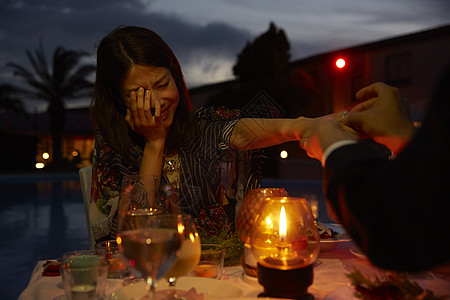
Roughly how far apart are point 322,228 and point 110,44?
141cm

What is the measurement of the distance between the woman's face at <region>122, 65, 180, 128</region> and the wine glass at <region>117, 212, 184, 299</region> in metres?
1.19

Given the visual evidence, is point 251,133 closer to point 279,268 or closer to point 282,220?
point 282,220

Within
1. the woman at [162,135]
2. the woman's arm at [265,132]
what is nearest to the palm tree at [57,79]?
the woman at [162,135]

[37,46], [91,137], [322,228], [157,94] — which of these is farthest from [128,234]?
[91,137]

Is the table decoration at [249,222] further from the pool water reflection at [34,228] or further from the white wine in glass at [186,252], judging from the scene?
the pool water reflection at [34,228]

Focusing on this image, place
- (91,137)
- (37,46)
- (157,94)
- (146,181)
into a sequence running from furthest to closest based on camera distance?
(91,137), (37,46), (157,94), (146,181)

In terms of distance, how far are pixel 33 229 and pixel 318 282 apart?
23.3 ft

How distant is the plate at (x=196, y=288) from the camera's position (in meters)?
0.93

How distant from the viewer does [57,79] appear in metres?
20.8

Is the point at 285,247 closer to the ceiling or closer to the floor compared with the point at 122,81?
closer to the floor

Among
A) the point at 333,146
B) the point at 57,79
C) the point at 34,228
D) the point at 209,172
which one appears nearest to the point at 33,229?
the point at 34,228

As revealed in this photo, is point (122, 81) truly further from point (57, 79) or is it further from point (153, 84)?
point (57, 79)

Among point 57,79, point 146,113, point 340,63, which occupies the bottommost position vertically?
point 146,113

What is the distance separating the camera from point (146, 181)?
3.55 feet
